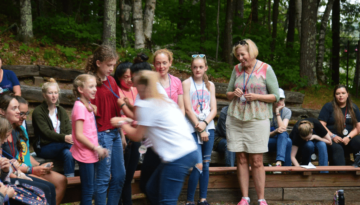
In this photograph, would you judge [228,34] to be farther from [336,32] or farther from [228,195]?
[228,195]

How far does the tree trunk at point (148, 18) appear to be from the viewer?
9133mm

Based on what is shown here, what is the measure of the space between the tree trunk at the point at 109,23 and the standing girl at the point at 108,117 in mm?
5667

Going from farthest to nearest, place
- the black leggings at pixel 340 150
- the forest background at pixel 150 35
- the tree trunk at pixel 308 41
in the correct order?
the tree trunk at pixel 308 41
the forest background at pixel 150 35
the black leggings at pixel 340 150

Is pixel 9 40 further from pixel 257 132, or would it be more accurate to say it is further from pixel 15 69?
pixel 257 132

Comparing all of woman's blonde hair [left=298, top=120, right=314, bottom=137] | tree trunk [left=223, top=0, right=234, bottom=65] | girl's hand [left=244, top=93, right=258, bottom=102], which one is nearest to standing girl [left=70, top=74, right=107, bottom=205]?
girl's hand [left=244, top=93, right=258, bottom=102]

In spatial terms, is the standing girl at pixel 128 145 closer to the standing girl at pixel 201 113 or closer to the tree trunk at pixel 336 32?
the standing girl at pixel 201 113

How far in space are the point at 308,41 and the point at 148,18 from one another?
5.16 metres

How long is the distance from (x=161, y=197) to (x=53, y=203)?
1.35 meters

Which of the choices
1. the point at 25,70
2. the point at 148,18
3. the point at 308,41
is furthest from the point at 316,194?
the point at 308,41

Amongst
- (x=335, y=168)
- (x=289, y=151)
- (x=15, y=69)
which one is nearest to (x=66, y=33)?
(x=15, y=69)

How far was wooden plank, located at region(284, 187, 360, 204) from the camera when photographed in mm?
5035

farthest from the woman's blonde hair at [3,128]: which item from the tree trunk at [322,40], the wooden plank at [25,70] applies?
the tree trunk at [322,40]

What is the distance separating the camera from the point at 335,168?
500 centimetres

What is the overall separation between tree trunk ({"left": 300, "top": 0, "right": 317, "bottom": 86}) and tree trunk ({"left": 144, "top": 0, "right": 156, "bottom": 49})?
4.92m
